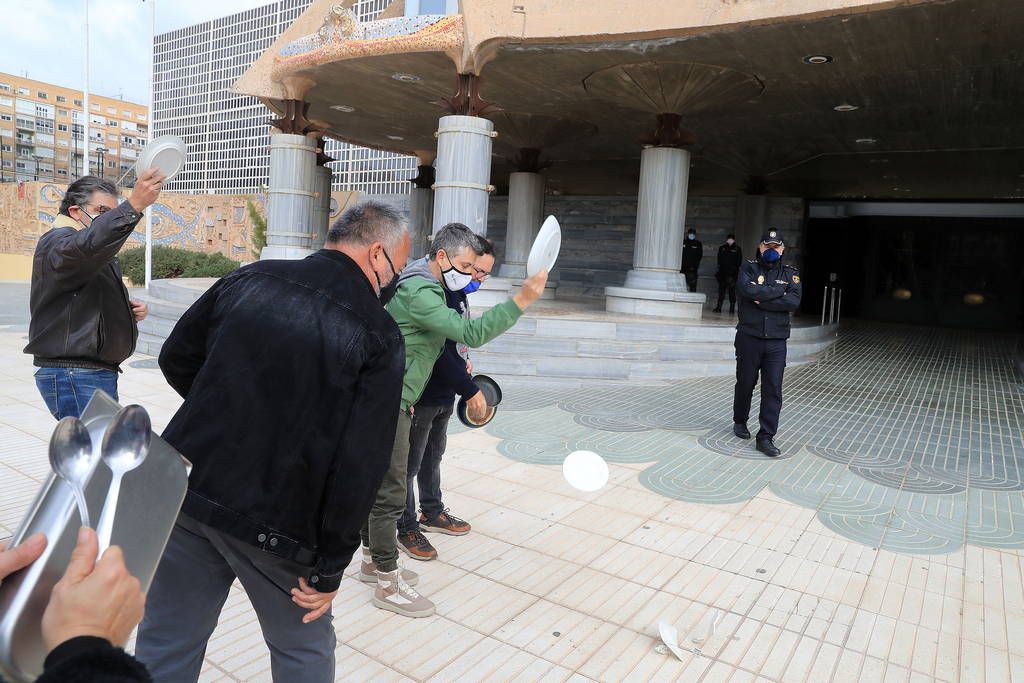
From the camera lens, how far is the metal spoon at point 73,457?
1.13m

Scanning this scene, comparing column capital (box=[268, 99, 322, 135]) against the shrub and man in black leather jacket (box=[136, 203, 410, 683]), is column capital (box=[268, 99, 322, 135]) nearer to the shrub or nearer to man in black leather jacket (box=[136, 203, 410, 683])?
the shrub

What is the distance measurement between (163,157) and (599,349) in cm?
732

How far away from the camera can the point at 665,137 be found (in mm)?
13086

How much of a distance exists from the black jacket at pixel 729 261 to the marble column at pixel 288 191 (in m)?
9.27

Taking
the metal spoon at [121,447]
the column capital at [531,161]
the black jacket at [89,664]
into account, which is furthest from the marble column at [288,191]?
the black jacket at [89,664]

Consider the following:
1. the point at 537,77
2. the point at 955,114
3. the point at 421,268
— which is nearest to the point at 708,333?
the point at 537,77

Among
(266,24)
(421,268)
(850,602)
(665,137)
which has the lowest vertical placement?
(850,602)

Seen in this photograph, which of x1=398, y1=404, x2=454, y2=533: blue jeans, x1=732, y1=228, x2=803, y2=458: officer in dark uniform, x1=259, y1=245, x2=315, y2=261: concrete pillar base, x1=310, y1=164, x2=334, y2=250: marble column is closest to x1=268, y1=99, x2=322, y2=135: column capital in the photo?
x1=259, y1=245, x2=315, y2=261: concrete pillar base

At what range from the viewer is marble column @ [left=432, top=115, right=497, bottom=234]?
35.7ft

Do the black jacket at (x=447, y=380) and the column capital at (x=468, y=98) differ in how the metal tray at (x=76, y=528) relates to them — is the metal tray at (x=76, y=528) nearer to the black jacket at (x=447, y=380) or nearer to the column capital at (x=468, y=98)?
the black jacket at (x=447, y=380)

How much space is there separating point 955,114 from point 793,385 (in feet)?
25.2

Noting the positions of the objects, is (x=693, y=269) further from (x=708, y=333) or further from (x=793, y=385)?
(x=793, y=385)

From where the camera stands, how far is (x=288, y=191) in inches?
543

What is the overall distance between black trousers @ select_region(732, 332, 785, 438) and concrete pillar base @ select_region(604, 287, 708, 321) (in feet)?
19.3
